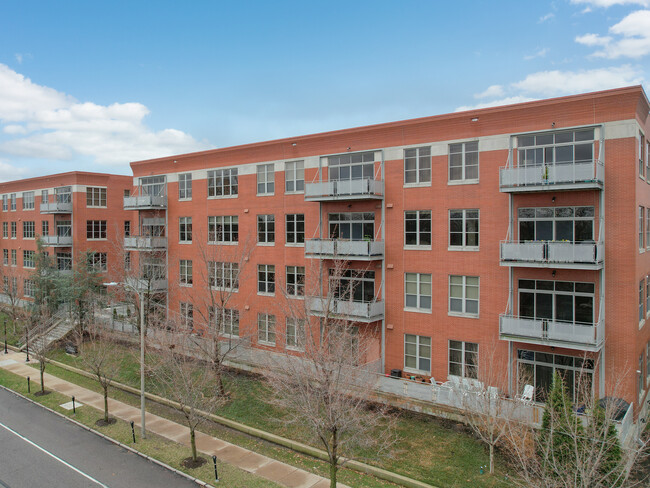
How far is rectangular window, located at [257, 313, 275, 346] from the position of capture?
31688mm

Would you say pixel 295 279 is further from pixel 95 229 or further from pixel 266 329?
pixel 95 229

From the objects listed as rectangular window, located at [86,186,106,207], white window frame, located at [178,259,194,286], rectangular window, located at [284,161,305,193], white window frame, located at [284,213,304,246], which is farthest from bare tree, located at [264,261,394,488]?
rectangular window, located at [86,186,106,207]

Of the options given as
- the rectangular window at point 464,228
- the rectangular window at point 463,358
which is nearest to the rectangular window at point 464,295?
the rectangular window at point 463,358

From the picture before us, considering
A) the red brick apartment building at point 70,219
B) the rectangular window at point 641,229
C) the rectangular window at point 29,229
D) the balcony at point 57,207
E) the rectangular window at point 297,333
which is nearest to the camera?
the rectangular window at point 297,333

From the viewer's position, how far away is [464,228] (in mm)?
23953

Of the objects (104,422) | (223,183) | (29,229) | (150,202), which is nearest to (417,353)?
(104,422)

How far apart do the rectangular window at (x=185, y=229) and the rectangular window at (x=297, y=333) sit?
12.0 meters

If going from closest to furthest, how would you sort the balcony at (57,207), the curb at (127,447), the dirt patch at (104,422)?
the curb at (127,447) < the dirt patch at (104,422) < the balcony at (57,207)

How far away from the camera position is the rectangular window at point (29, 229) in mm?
51969

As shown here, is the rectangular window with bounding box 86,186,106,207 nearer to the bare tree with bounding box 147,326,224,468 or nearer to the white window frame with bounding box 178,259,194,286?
the white window frame with bounding box 178,259,194,286

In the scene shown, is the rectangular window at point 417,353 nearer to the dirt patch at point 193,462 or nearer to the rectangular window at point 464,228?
the rectangular window at point 464,228

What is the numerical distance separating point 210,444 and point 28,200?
147ft

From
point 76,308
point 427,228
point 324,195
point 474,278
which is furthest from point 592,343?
point 76,308

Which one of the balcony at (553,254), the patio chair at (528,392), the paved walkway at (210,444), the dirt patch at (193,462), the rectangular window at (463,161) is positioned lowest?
the paved walkway at (210,444)
